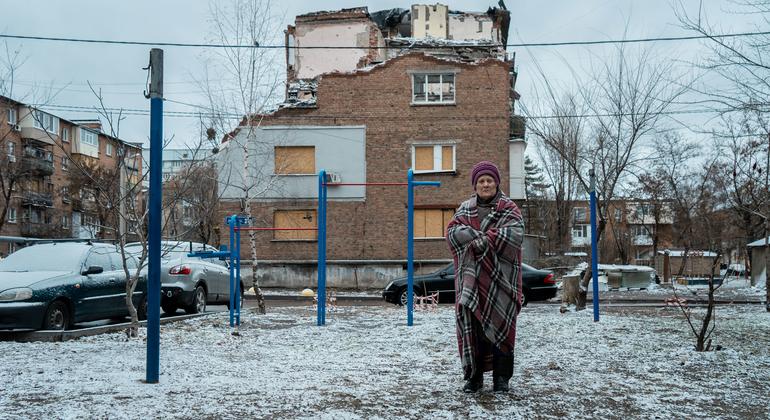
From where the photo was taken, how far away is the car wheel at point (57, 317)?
31.2ft

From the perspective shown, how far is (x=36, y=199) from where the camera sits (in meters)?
51.8

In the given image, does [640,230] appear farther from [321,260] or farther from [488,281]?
[488,281]

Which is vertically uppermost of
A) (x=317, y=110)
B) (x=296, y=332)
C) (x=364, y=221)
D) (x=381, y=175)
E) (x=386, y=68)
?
(x=386, y=68)

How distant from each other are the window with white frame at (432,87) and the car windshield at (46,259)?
2139 cm

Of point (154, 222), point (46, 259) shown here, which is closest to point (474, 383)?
point (154, 222)

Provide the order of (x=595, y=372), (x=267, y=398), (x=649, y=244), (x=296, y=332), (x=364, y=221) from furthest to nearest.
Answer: (x=649, y=244), (x=364, y=221), (x=296, y=332), (x=595, y=372), (x=267, y=398)

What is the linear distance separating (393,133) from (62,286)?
71.1 ft

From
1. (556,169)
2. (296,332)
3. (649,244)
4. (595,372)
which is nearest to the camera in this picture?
(595,372)

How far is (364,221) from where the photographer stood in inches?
1190

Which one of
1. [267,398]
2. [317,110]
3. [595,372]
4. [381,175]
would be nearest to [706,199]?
[381,175]

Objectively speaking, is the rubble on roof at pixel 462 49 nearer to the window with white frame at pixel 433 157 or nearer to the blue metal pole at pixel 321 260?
the window with white frame at pixel 433 157

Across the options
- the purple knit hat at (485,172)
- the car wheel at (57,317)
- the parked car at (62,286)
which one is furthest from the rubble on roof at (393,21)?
the purple knit hat at (485,172)

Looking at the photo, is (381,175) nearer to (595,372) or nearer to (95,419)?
(595,372)

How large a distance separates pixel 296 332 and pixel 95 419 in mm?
5697
